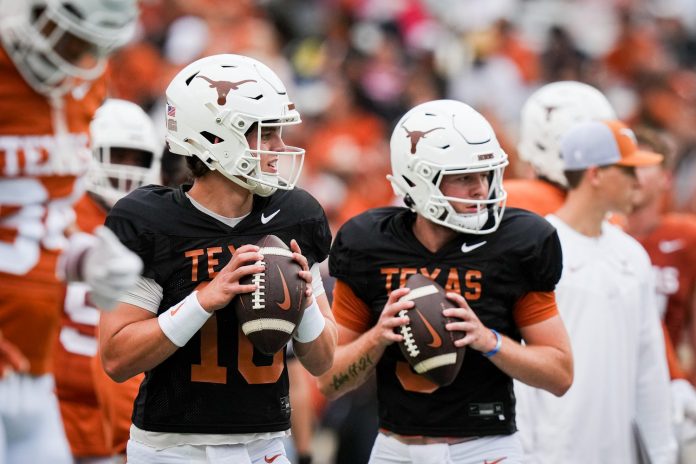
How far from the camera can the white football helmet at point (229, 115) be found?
3.99m

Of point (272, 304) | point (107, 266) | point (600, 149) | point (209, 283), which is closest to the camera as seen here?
point (107, 266)

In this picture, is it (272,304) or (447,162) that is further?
(447,162)

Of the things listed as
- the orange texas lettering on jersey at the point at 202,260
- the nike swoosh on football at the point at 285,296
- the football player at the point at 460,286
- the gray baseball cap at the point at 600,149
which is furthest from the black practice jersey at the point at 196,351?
the gray baseball cap at the point at 600,149

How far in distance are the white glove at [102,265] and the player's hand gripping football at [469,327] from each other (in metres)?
1.21

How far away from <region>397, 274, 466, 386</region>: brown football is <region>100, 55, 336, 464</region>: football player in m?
0.31

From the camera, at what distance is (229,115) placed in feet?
13.1

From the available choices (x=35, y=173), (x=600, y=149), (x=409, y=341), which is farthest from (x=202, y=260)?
(x=600, y=149)

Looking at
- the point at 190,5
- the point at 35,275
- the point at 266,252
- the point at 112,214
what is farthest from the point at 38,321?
the point at 190,5

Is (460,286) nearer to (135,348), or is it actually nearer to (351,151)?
(135,348)

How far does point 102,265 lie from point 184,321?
49 cm

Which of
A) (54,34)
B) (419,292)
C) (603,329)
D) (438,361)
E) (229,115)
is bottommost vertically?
(603,329)

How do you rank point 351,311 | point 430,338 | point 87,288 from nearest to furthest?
point 430,338 → point 351,311 → point 87,288

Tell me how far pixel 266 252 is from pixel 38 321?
131 centimetres

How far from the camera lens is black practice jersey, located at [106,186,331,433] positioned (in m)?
3.95
